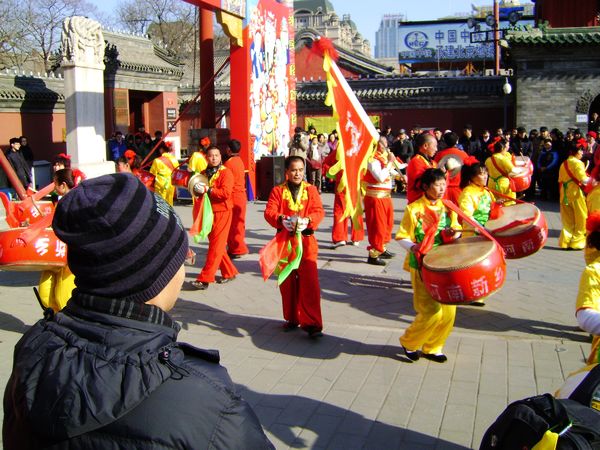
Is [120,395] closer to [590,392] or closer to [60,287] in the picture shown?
[590,392]

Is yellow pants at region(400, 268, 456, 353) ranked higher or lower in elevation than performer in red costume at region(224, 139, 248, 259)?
lower

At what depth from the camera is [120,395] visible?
1.30m

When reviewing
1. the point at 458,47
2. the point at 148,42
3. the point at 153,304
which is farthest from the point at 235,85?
the point at 458,47

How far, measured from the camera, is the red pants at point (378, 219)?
8.28 m

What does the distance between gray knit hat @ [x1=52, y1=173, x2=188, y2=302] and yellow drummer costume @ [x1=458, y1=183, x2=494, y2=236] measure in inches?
196

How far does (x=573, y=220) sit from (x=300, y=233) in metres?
5.53

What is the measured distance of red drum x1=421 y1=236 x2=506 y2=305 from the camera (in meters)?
4.27

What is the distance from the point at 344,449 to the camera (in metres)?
3.72

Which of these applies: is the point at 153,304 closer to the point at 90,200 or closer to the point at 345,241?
the point at 90,200

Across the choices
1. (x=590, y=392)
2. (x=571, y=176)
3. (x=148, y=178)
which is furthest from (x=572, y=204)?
(x=590, y=392)

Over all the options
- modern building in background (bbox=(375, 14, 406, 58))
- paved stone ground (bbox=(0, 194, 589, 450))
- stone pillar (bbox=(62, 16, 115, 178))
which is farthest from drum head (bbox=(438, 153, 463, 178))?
modern building in background (bbox=(375, 14, 406, 58))

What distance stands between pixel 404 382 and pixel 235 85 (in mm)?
10360

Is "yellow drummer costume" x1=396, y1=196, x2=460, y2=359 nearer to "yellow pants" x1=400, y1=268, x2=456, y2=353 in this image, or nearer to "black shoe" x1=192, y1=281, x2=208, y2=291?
"yellow pants" x1=400, y1=268, x2=456, y2=353

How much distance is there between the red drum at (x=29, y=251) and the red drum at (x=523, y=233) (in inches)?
145
